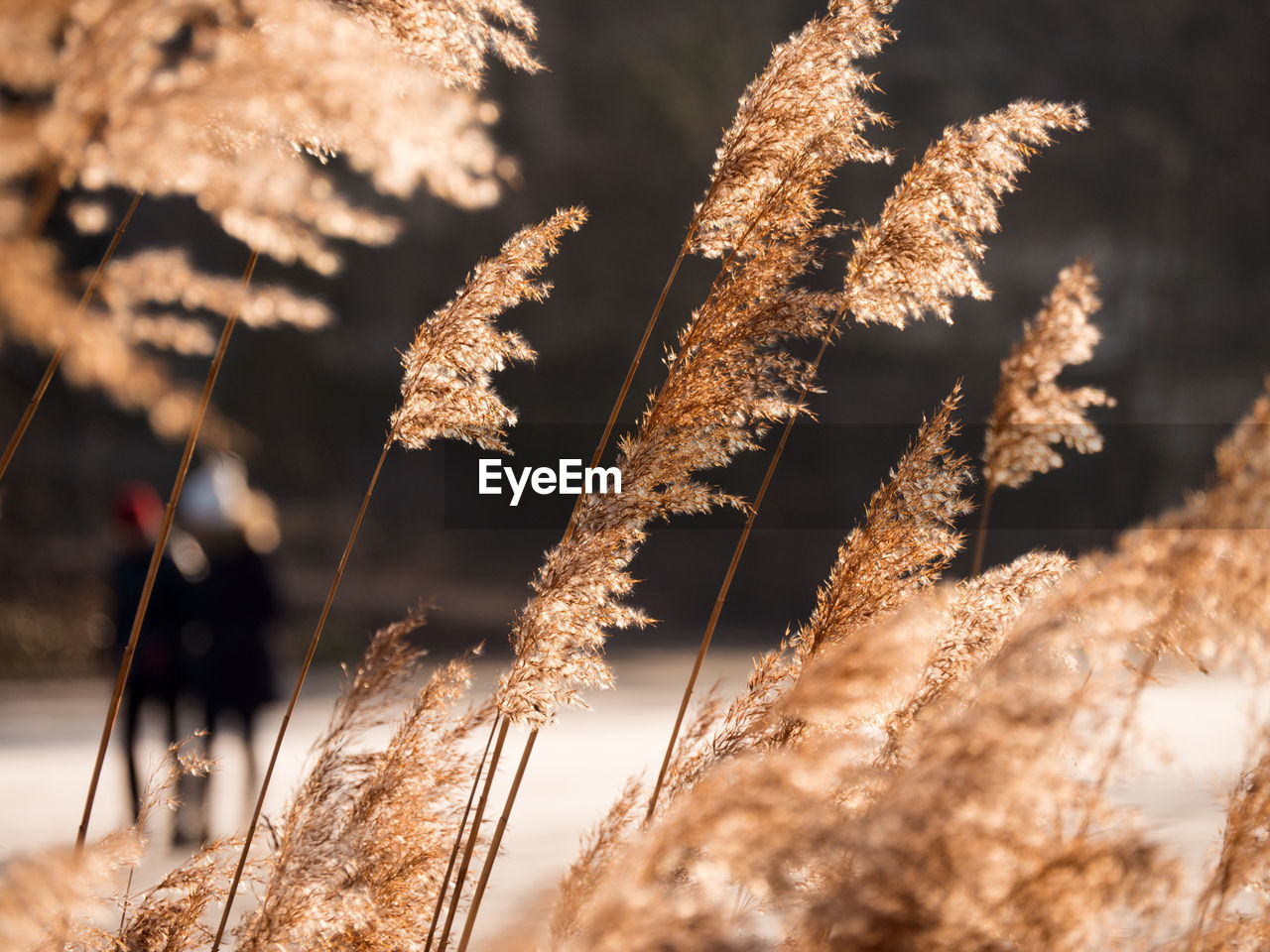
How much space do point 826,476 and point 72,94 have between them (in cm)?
2044

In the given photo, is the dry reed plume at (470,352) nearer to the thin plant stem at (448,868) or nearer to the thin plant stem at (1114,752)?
the thin plant stem at (448,868)

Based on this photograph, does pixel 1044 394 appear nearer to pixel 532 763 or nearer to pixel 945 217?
pixel 945 217

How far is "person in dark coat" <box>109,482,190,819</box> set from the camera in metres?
5.89

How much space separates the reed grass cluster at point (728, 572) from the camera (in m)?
0.97

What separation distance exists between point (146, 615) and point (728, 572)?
15.9 ft

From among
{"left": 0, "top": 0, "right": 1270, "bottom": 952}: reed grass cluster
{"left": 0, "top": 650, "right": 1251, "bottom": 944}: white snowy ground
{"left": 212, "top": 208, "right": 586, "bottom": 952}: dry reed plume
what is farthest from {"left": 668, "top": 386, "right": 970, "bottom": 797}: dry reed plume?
{"left": 0, "top": 650, "right": 1251, "bottom": 944}: white snowy ground

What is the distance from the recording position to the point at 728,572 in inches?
82.6

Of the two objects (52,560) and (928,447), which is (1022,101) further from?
(52,560)

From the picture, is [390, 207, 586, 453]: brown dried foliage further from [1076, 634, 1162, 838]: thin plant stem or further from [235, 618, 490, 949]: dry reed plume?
[1076, 634, 1162, 838]: thin plant stem

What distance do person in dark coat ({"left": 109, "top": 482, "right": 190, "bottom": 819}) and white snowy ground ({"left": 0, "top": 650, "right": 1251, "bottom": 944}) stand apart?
0.56 m

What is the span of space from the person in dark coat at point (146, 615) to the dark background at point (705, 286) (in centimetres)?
928

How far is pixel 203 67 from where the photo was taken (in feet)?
3.22

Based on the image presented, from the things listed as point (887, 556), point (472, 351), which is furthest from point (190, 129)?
point (887, 556)

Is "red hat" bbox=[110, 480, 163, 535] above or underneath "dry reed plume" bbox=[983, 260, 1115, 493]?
underneath
